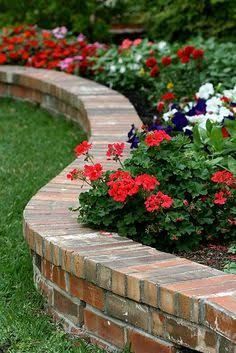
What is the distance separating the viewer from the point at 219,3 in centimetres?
880

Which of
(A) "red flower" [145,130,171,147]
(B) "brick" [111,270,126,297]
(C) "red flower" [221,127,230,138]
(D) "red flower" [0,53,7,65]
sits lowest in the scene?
(B) "brick" [111,270,126,297]

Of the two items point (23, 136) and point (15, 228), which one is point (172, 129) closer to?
point (15, 228)

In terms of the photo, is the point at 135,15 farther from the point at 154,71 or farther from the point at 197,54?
the point at 197,54

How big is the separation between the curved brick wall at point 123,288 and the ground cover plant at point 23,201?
0.11 m

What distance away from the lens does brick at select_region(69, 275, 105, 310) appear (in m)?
3.43

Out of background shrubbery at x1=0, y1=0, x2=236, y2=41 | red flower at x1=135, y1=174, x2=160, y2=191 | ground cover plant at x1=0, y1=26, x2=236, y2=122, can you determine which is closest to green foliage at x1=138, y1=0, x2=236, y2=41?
background shrubbery at x1=0, y1=0, x2=236, y2=41

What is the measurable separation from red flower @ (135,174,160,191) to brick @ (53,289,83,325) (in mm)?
540

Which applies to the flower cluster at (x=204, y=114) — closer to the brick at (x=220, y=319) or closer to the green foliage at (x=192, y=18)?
the brick at (x=220, y=319)

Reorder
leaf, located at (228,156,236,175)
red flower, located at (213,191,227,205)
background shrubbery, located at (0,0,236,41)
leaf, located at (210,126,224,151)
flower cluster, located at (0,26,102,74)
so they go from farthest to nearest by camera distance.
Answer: background shrubbery, located at (0,0,236,41) < flower cluster, located at (0,26,102,74) < leaf, located at (210,126,224,151) < leaf, located at (228,156,236,175) < red flower, located at (213,191,227,205)

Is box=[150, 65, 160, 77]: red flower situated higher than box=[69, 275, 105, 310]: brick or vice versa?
box=[150, 65, 160, 77]: red flower

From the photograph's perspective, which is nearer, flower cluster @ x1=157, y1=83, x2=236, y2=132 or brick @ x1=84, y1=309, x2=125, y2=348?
brick @ x1=84, y1=309, x2=125, y2=348

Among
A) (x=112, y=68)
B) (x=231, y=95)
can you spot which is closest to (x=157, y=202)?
(x=231, y=95)

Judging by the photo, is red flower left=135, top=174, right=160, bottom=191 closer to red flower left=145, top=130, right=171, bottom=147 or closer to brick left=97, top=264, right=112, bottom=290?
red flower left=145, top=130, right=171, bottom=147

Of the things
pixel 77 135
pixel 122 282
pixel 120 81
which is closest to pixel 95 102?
pixel 77 135
